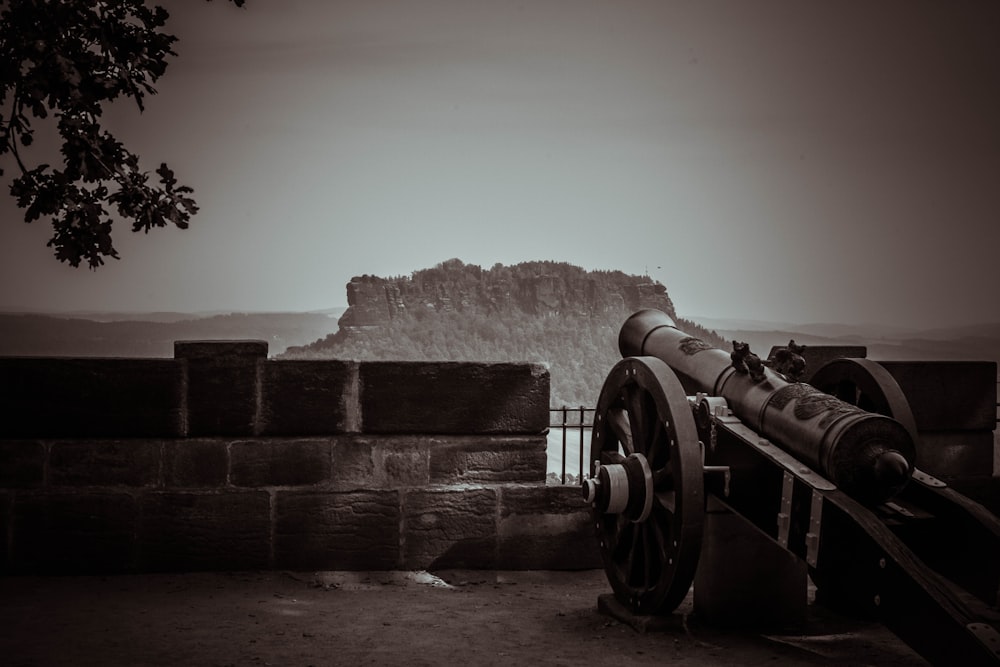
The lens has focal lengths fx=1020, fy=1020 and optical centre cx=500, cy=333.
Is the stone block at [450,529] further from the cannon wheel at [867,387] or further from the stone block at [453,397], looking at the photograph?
the cannon wheel at [867,387]

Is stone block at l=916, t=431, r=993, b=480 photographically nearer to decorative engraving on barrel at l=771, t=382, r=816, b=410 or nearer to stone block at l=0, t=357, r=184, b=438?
decorative engraving on barrel at l=771, t=382, r=816, b=410

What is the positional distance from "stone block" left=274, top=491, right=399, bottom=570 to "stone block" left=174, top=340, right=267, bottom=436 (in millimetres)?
494

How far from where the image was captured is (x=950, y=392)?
21.2 ft

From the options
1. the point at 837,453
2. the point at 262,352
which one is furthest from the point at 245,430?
the point at 837,453

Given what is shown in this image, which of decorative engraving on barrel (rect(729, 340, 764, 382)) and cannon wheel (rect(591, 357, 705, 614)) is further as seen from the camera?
decorative engraving on barrel (rect(729, 340, 764, 382))

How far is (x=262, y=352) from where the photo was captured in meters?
5.75

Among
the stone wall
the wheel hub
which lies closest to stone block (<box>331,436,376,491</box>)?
the stone wall

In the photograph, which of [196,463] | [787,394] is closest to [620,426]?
[787,394]

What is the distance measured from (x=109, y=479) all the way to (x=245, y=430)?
2.52ft

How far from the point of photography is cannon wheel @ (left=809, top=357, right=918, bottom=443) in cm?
482

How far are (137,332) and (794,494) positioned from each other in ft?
25.1

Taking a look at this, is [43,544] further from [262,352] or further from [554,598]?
[554,598]

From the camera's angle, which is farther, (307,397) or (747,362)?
(307,397)

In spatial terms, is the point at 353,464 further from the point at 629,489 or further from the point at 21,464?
the point at 629,489
